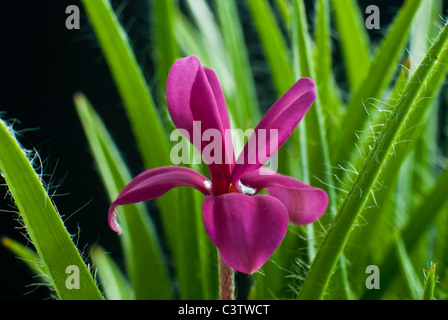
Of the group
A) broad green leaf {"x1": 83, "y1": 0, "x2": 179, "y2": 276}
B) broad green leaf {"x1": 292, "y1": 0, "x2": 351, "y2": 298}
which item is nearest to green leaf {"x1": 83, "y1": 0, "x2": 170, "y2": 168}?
broad green leaf {"x1": 83, "y1": 0, "x2": 179, "y2": 276}

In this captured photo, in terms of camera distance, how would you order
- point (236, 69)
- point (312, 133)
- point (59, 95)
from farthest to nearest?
point (59, 95)
point (236, 69)
point (312, 133)

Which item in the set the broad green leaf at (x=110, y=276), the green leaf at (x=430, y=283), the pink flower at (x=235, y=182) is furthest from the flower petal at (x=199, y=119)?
the broad green leaf at (x=110, y=276)

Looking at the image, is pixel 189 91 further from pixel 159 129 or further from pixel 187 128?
pixel 159 129

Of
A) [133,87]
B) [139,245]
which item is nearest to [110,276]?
[139,245]

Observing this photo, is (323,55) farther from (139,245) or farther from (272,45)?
(139,245)

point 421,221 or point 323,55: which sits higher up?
point 323,55

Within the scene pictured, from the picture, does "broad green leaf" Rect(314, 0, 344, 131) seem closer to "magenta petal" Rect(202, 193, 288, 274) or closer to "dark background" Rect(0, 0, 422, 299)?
"dark background" Rect(0, 0, 422, 299)

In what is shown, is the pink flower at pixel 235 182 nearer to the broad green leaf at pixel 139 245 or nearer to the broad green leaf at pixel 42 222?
the broad green leaf at pixel 42 222
